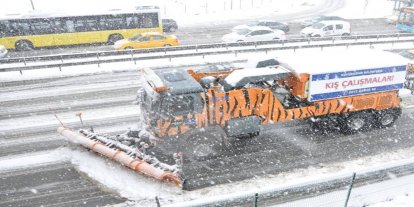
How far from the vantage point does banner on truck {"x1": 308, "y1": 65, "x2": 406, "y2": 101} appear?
12344 mm

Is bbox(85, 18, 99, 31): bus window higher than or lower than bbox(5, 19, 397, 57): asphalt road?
higher

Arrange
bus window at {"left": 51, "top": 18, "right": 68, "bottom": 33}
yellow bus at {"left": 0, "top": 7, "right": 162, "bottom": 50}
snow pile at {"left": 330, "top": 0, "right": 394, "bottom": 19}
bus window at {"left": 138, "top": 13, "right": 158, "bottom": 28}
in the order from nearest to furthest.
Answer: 1. yellow bus at {"left": 0, "top": 7, "right": 162, "bottom": 50}
2. bus window at {"left": 51, "top": 18, "right": 68, "bottom": 33}
3. bus window at {"left": 138, "top": 13, "right": 158, "bottom": 28}
4. snow pile at {"left": 330, "top": 0, "right": 394, "bottom": 19}

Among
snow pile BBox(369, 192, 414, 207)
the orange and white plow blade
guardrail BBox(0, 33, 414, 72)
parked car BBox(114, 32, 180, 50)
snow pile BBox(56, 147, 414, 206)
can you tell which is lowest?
snow pile BBox(56, 147, 414, 206)

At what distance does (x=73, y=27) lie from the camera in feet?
90.3

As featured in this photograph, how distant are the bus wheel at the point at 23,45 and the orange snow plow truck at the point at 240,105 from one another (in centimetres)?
1745

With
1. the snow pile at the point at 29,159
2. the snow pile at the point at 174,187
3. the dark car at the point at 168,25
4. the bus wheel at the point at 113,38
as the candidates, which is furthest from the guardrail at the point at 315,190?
the dark car at the point at 168,25

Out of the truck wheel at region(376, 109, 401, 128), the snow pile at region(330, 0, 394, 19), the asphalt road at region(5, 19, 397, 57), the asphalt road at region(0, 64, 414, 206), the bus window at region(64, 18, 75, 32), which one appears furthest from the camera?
the snow pile at region(330, 0, 394, 19)

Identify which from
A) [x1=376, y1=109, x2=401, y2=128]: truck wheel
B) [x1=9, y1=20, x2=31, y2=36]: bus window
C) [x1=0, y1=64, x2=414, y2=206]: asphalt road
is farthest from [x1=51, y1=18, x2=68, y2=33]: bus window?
[x1=376, y1=109, x2=401, y2=128]: truck wheel

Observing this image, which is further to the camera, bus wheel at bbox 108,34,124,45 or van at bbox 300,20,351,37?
van at bbox 300,20,351,37

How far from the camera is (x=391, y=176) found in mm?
9773

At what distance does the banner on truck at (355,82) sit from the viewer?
40.5 ft

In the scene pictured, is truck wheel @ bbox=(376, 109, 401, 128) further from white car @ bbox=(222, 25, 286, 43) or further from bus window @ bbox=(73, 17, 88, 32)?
bus window @ bbox=(73, 17, 88, 32)

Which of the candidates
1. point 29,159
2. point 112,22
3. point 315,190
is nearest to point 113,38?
point 112,22

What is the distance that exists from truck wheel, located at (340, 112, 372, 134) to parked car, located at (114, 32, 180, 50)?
1599 centimetres
